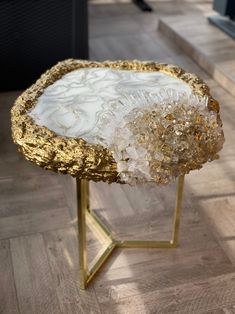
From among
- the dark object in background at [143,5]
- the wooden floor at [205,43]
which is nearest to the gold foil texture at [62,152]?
the wooden floor at [205,43]

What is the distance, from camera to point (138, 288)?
146 cm

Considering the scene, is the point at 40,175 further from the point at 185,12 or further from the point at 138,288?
the point at 185,12

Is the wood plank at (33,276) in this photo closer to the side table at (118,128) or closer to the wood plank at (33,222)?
the wood plank at (33,222)

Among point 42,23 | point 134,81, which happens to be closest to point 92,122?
point 134,81

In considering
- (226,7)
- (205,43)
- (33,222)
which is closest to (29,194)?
(33,222)

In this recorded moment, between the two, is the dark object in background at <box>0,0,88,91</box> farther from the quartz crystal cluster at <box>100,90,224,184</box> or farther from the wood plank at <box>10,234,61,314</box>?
the quartz crystal cluster at <box>100,90,224,184</box>

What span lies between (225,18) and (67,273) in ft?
7.79

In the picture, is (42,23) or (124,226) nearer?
(124,226)

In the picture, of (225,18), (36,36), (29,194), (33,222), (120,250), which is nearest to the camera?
(120,250)

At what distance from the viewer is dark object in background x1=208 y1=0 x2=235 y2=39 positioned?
312 cm

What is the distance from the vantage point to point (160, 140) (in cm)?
110

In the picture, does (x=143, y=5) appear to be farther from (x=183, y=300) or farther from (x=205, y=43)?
(x=183, y=300)

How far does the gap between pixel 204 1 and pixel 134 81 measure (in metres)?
2.77

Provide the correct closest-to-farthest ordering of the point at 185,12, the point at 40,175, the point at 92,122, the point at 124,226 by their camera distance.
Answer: the point at 92,122
the point at 124,226
the point at 40,175
the point at 185,12
